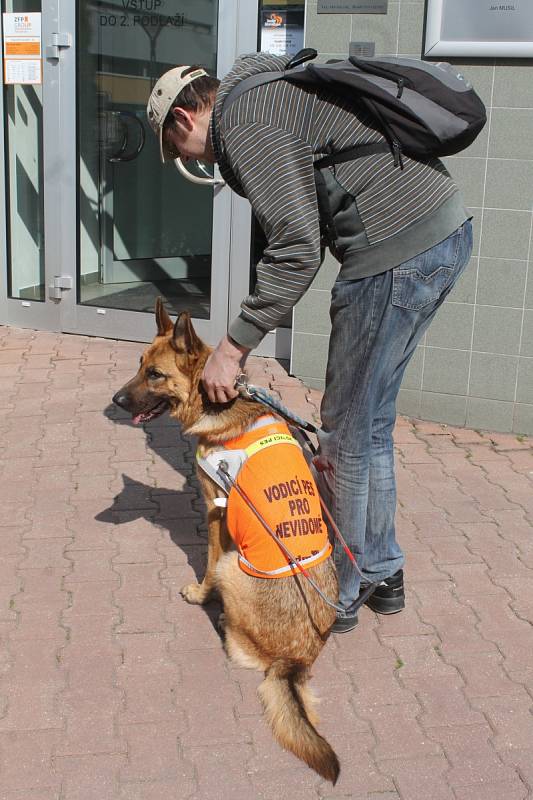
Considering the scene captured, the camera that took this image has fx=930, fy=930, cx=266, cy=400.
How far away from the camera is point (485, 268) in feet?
19.3

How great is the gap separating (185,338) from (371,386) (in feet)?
2.48

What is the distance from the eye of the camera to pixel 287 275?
3137 millimetres

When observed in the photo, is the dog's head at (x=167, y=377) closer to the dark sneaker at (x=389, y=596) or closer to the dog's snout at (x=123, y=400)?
the dog's snout at (x=123, y=400)

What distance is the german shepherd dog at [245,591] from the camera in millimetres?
3012

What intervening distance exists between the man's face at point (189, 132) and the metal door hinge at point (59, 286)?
4413mm

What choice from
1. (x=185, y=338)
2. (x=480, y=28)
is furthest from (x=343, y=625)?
(x=480, y=28)

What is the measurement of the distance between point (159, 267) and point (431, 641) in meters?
4.93

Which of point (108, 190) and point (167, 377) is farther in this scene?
point (108, 190)

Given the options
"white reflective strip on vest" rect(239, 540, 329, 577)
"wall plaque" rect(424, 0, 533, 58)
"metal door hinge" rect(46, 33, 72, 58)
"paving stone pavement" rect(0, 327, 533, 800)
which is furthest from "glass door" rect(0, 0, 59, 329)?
"white reflective strip on vest" rect(239, 540, 329, 577)

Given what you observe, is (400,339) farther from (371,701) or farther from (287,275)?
(371,701)

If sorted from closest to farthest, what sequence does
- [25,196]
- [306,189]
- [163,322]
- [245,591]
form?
[306,189] → [245,591] → [163,322] → [25,196]

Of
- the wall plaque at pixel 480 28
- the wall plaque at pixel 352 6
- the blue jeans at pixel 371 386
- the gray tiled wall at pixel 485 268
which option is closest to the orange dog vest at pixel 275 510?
the blue jeans at pixel 371 386

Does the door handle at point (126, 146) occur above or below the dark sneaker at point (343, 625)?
above

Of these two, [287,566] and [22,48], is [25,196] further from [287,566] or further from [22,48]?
[287,566]
